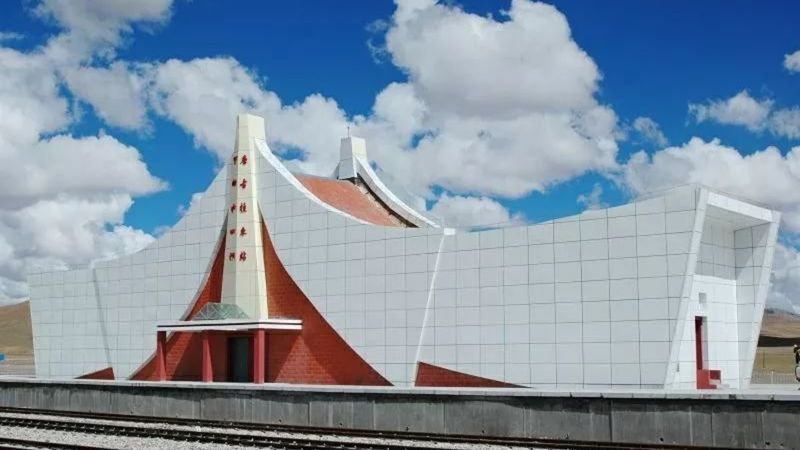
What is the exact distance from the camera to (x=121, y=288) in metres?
45.0

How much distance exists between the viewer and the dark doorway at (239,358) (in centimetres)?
3984

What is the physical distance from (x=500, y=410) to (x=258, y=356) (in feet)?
50.9

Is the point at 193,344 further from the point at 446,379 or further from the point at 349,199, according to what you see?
the point at 446,379

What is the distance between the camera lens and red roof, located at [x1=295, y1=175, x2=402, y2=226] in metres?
41.3

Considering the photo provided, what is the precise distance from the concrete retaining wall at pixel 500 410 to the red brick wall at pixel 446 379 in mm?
6893

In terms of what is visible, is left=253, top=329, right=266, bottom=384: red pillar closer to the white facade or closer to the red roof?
the white facade

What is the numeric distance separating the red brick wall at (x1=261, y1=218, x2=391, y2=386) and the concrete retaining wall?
7191mm

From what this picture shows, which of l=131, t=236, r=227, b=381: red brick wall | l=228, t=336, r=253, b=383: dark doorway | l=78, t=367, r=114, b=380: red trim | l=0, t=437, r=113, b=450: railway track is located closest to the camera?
l=0, t=437, r=113, b=450: railway track

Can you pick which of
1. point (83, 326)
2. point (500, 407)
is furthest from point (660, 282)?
point (83, 326)

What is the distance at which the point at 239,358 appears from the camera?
4025 cm

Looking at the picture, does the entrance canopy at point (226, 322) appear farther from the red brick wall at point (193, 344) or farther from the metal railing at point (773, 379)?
the metal railing at point (773, 379)

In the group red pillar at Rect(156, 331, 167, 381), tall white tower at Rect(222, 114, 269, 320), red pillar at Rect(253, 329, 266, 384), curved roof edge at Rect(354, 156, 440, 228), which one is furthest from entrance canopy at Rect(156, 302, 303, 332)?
curved roof edge at Rect(354, 156, 440, 228)

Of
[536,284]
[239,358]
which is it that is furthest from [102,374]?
[536,284]

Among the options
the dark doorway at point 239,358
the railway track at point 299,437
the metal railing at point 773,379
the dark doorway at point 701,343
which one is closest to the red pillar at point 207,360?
the dark doorway at point 239,358
